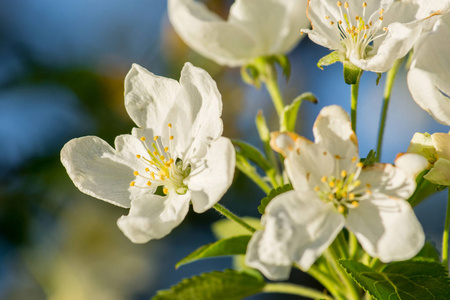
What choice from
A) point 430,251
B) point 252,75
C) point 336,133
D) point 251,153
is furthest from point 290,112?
point 430,251

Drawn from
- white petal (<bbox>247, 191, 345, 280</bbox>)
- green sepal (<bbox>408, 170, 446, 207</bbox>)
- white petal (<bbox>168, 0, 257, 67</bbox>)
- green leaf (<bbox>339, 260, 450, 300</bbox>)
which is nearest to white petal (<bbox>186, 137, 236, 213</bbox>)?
white petal (<bbox>247, 191, 345, 280</bbox>)

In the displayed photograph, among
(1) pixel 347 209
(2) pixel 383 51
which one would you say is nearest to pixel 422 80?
(2) pixel 383 51

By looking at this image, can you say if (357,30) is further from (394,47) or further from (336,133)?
(336,133)

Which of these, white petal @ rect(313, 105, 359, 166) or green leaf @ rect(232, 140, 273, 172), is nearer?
white petal @ rect(313, 105, 359, 166)

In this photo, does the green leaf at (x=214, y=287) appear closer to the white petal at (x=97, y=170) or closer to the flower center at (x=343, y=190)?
the white petal at (x=97, y=170)

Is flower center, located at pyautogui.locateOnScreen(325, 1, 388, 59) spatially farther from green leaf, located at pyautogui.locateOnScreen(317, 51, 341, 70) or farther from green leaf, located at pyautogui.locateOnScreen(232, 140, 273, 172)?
green leaf, located at pyautogui.locateOnScreen(232, 140, 273, 172)

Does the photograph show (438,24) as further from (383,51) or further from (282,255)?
(282,255)

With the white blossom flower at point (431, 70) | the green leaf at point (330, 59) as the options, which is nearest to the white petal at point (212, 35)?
the green leaf at point (330, 59)
